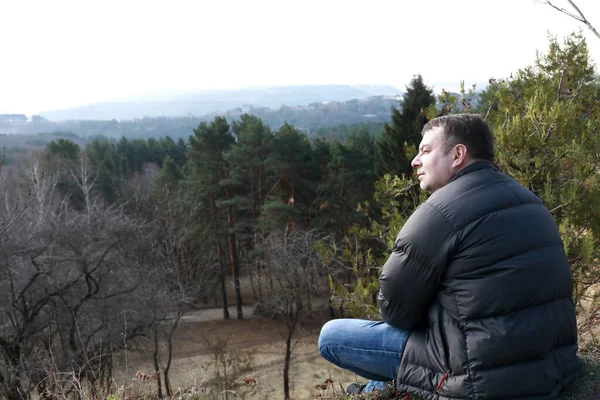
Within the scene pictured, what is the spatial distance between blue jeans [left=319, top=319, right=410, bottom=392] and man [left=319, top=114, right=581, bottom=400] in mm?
117

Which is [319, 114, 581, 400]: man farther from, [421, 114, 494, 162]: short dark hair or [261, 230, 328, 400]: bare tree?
[261, 230, 328, 400]: bare tree

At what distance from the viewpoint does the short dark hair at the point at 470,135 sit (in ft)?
6.87

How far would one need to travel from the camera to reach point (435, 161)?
2.15 metres

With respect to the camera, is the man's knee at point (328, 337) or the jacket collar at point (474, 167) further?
the man's knee at point (328, 337)

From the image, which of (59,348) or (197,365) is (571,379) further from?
(197,365)

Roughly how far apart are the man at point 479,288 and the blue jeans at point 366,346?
4.6 inches

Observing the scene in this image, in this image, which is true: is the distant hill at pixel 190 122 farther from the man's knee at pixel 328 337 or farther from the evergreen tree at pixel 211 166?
the man's knee at pixel 328 337

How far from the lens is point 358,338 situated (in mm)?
2320

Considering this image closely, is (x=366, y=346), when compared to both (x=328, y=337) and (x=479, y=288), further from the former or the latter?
(x=479, y=288)

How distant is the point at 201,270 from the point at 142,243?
15.1 feet

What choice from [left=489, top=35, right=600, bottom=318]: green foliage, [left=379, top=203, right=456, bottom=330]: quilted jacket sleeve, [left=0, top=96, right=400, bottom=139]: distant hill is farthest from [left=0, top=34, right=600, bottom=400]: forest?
[left=0, top=96, right=400, bottom=139]: distant hill

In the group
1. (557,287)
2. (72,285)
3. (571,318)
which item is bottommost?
(72,285)

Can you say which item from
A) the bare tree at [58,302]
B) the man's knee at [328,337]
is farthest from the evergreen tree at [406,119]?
the man's knee at [328,337]

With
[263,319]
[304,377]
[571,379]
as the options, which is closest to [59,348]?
[304,377]
